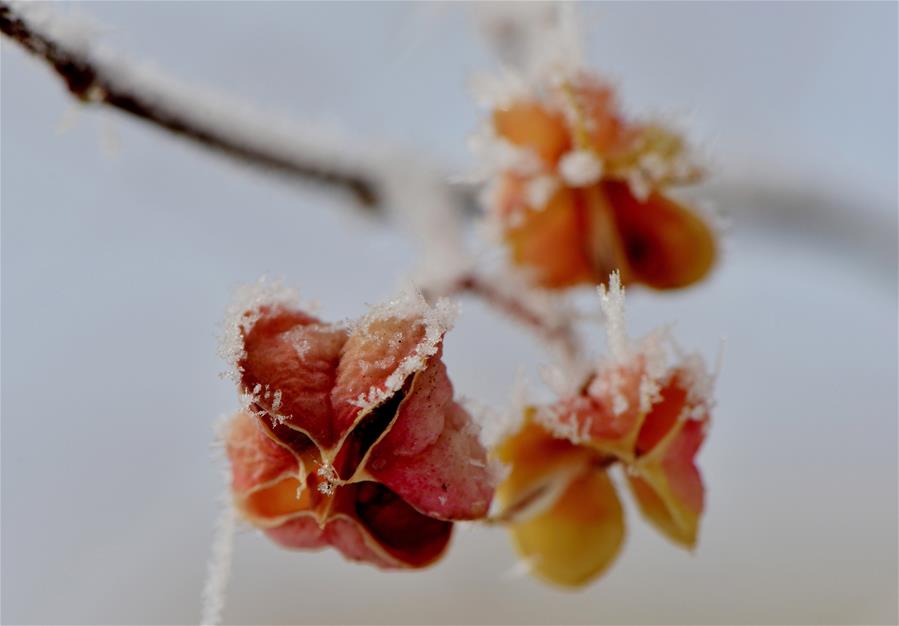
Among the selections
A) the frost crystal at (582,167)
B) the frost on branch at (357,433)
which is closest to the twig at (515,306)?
the frost crystal at (582,167)

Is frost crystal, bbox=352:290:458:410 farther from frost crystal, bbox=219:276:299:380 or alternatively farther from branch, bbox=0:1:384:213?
branch, bbox=0:1:384:213

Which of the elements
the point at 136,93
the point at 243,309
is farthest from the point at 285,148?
the point at 243,309

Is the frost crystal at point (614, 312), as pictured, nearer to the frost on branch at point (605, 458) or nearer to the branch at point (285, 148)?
the frost on branch at point (605, 458)

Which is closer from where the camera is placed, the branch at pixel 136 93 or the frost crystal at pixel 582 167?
the branch at pixel 136 93

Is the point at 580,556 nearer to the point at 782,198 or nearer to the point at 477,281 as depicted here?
the point at 477,281

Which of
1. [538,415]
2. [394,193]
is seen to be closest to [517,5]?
[394,193]

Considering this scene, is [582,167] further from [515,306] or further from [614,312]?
[614,312]
